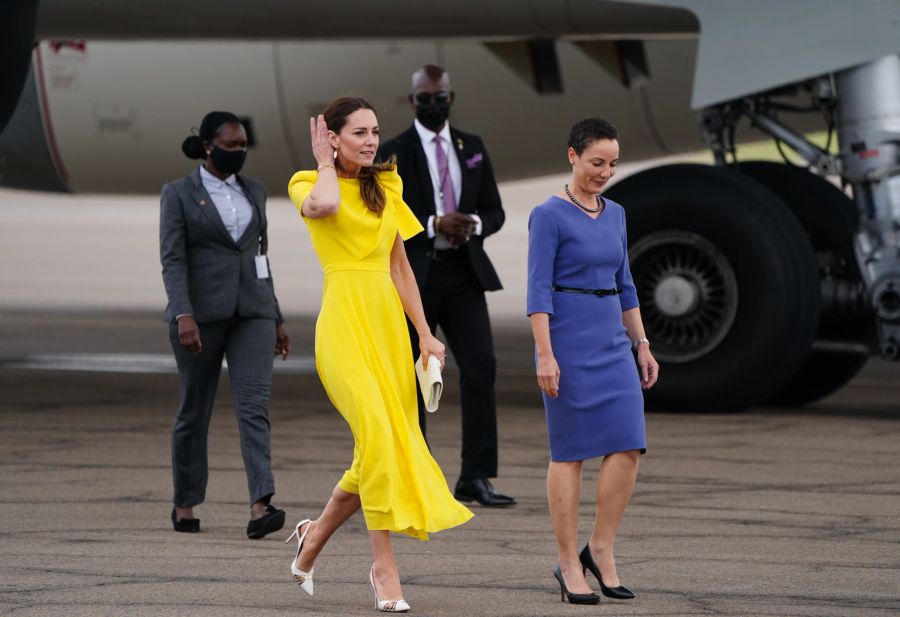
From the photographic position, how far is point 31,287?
20938 millimetres

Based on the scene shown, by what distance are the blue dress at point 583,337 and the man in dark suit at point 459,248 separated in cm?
182

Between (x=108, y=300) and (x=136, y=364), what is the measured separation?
267 inches

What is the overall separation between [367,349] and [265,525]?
4.32ft

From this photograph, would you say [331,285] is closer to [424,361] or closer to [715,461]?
[424,361]

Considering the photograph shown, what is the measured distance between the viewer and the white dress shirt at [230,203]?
6.59 meters

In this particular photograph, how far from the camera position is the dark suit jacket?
23.5 feet

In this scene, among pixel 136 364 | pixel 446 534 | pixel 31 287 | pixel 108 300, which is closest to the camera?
pixel 446 534

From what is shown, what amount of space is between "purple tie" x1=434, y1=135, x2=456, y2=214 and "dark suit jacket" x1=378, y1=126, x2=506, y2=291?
0.04m

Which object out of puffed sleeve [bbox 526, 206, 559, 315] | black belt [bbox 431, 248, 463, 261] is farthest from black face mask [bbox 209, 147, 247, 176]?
puffed sleeve [bbox 526, 206, 559, 315]

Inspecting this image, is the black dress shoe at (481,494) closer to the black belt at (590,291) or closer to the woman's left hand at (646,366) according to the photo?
the woman's left hand at (646,366)

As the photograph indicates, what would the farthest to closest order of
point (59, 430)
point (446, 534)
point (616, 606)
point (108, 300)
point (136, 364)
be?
point (108, 300)
point (136, 364)
point (59, 430)
point (446, 534)
point (616, 606)

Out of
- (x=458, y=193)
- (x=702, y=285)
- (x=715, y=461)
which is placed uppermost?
(x=458, y=193)

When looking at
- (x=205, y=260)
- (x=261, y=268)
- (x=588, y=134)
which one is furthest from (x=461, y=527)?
(x=588, y=134)

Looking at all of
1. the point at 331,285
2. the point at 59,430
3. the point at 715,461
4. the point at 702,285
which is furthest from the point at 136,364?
the point at 331,285
